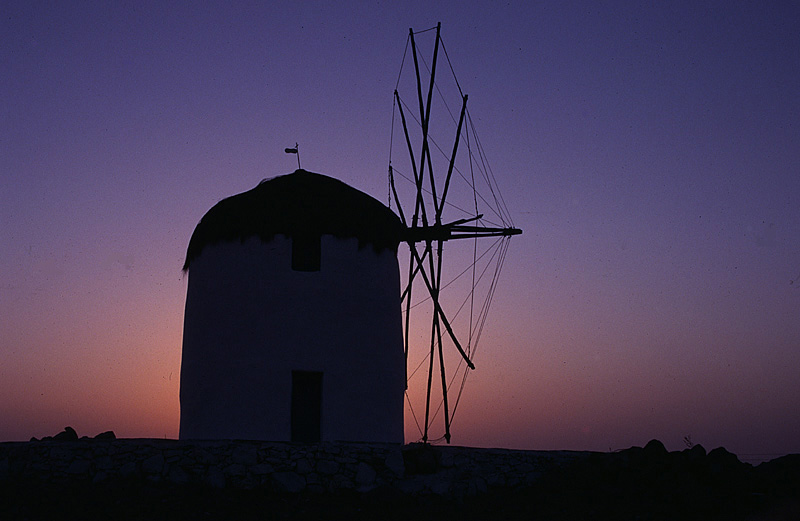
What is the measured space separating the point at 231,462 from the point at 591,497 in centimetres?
566

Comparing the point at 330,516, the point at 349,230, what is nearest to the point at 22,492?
the point at 330,516

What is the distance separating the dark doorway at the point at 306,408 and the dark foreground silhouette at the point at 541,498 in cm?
327

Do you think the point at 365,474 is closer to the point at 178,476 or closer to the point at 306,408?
the point at 178,476

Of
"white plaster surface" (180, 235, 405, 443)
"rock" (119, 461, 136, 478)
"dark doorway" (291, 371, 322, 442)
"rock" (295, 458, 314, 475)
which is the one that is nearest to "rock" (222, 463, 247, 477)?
"rock" (295, 458, 314, 475)

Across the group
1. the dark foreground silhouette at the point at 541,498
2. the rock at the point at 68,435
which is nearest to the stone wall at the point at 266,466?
the dark foreground silhouette at the point at 541,498

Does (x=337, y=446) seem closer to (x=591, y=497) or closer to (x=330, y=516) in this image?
(x=330, y=516)

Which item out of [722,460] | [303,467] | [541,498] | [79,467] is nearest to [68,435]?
[79,467]

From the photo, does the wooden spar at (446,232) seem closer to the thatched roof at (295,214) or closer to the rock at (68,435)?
the thatched roof at (295,214)

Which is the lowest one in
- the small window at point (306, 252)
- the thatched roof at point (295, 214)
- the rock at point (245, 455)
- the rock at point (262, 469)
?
the rock at point (262, 469)

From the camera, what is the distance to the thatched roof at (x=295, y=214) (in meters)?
17.0

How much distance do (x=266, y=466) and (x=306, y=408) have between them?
10.2 ft

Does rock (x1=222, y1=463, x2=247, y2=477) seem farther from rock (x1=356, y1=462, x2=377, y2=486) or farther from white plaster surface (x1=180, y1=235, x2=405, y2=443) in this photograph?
white plaster surface (x1=180, y1=235, x2=405, y2=443)

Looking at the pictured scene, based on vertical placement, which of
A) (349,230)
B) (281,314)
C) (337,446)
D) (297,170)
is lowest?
(337,446)

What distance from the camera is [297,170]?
60.5 feet
